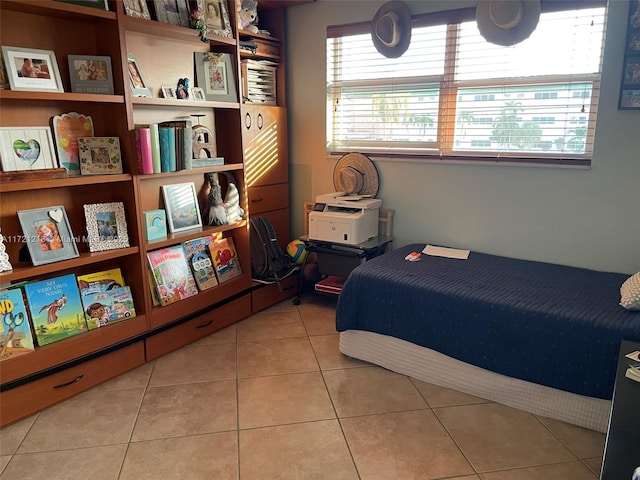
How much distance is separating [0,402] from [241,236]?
1692 millimetres

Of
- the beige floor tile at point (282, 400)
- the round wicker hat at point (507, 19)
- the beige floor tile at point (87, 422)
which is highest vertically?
the round wicker hat at point (507, 19)

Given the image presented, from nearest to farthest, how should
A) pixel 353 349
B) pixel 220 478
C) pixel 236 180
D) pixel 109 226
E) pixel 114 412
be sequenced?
pixel 220 478, pixel 114 412, pixel 109 226, pixel 353 349, pixel 236 180

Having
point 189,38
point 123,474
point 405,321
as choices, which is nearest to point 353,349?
point 405,321

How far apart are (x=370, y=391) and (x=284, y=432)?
55 cm

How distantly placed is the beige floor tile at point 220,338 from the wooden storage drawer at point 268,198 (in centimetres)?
90

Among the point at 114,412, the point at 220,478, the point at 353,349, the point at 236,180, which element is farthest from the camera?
the point at 236,180

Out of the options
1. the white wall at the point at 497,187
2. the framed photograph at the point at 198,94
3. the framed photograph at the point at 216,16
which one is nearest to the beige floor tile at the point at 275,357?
the white wall at the point at 497,187

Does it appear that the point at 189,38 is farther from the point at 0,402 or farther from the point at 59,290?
the point at 0,402

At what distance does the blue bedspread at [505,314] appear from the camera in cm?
207

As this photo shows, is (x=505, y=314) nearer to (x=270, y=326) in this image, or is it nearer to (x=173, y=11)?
(x=270, y=326)

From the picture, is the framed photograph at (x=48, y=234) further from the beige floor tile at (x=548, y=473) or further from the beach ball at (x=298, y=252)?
the beige floor tile at (x=548, y=473)

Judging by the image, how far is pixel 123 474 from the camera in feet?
6.14

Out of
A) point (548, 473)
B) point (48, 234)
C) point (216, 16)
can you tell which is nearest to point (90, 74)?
point (48, 234)

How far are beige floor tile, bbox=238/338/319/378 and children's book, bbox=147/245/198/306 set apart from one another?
493 mm
